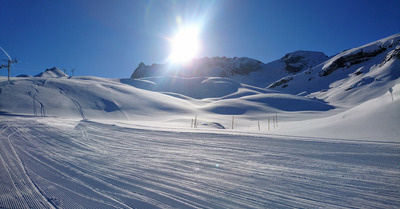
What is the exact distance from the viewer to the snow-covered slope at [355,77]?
5172 cm

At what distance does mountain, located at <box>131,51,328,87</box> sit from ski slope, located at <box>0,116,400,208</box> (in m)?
142

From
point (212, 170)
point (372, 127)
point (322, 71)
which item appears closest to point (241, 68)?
point (322, 71)

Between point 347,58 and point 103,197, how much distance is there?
4463 inches

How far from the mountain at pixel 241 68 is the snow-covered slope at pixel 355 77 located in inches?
2089

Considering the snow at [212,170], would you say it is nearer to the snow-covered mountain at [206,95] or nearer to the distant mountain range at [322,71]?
the snow-covered mountain at [206,95]

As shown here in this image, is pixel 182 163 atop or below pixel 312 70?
below

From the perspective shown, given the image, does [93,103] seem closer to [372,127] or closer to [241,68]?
[372,127]

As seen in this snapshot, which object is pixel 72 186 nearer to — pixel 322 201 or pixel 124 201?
pixel 124 201

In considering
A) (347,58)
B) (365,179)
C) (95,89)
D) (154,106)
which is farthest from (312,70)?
(365,179)

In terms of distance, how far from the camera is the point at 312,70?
99000 millimetres

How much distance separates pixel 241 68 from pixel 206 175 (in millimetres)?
162073

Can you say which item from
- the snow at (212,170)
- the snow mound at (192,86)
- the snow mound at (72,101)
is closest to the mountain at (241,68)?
the snow mound at (192,86)

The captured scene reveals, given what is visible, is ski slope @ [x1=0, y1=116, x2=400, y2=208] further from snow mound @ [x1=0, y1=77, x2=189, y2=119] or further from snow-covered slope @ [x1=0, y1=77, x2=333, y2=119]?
snow-covered slope @ [x1=0, y1=77, x2=333, y2=119]

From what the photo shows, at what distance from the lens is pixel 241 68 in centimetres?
15950
